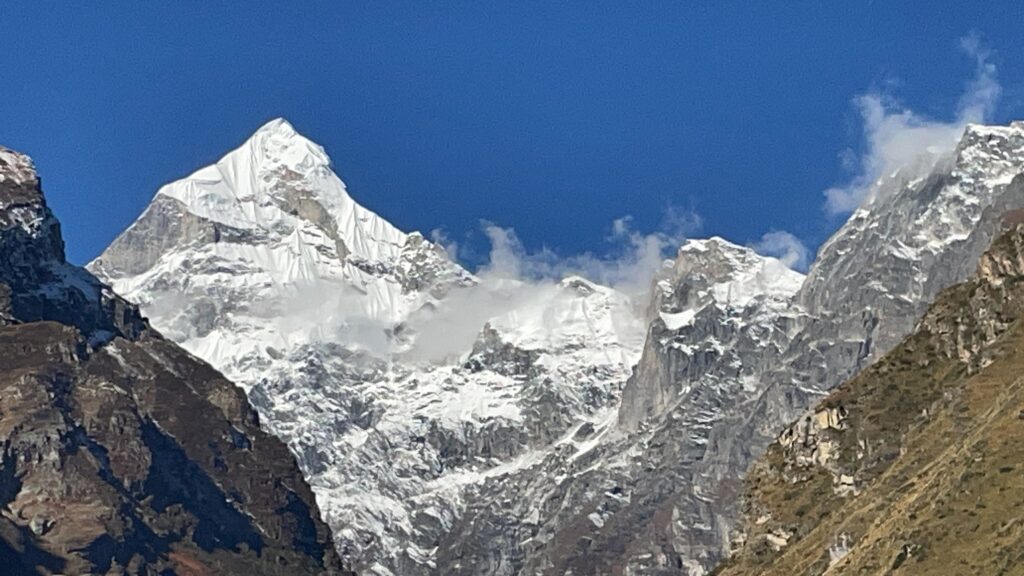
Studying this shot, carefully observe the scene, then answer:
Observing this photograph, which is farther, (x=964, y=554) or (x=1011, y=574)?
(x=964, y=554)

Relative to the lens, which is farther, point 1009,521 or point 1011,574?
point 1009,521

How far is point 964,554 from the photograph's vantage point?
653ft

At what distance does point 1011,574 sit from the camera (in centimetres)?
18475

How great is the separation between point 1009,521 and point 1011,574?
1479 cm

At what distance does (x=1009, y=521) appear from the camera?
653ft

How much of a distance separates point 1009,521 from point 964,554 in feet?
15.5

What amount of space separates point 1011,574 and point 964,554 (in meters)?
14.3
